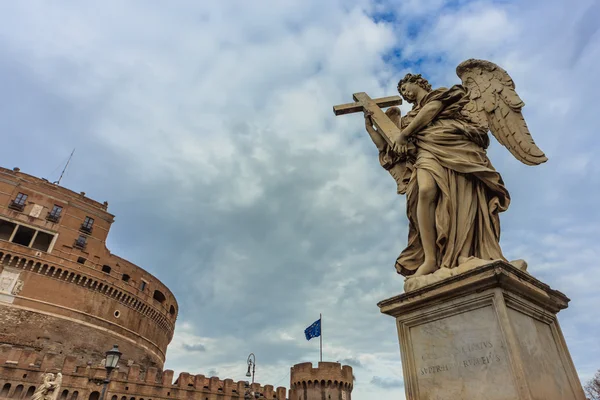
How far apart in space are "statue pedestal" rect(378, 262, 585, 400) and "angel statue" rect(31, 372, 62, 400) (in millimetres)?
28691

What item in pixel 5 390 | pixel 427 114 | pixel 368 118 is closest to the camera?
pixel 427 114

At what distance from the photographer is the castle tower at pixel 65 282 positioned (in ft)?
113

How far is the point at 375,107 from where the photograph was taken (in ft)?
16.1

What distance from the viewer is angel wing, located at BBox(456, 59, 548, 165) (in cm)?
383

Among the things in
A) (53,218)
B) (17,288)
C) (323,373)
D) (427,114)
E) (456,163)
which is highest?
(53,218)

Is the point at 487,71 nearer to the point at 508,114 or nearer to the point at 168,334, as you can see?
the point at 508,114

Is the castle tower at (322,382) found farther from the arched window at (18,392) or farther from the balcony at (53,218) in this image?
the balcony at (53,218)

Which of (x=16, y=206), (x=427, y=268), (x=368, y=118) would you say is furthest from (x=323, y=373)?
(x=427, y=268)

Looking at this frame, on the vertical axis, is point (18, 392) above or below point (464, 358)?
above

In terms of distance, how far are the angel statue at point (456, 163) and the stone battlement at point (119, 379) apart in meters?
34.3

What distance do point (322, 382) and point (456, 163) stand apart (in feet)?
130

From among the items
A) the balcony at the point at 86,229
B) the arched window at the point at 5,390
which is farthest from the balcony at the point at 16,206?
the arched window at the point at 5,390

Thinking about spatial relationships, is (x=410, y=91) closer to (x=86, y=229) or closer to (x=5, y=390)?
(x=5, y=390)

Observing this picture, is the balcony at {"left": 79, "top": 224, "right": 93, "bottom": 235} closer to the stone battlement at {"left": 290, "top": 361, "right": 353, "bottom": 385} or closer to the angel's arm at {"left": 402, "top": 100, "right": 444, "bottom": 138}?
the stone battlement at {"left": 290, "top": 361, "right": 353, "bottom": 385}
